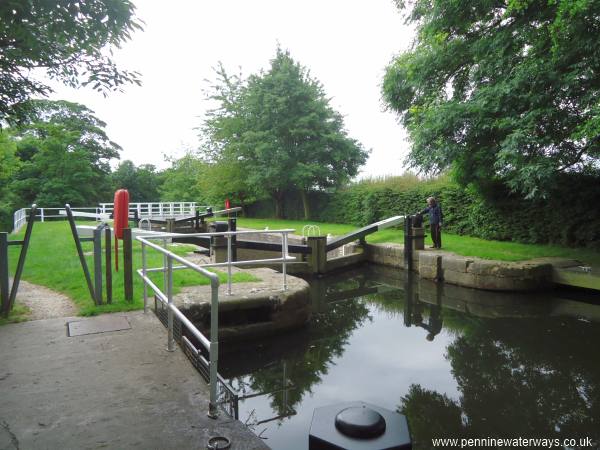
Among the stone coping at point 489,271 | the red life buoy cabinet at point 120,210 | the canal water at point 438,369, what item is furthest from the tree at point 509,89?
the red life buoy cabinet at point 120,210

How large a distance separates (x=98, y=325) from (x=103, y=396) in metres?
1.74

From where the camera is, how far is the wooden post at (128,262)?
16.1 ft

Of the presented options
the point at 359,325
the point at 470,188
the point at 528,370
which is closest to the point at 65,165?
the point at 470,188

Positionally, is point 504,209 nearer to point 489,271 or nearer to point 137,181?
point 489,271

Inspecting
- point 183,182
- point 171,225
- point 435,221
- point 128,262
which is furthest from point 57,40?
point 183,182

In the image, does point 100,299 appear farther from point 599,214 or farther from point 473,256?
point 599,214

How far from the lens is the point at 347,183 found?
23672 mm

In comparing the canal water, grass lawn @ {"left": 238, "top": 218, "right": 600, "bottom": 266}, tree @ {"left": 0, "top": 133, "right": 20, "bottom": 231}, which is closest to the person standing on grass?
grass lawn @ {"left": 238, "top": 218, "right": 600, "bottom": 266}

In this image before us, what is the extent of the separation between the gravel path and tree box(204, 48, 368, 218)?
17.0 m

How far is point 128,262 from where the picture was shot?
5.00 meters

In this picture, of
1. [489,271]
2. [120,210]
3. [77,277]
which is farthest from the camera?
[489,271]

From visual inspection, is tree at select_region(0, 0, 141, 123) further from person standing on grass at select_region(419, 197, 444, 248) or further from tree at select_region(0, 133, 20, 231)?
tree at select_region(0, 133, 20, 231)

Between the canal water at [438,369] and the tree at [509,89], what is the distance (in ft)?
10.0

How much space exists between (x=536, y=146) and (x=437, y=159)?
6.76ft
